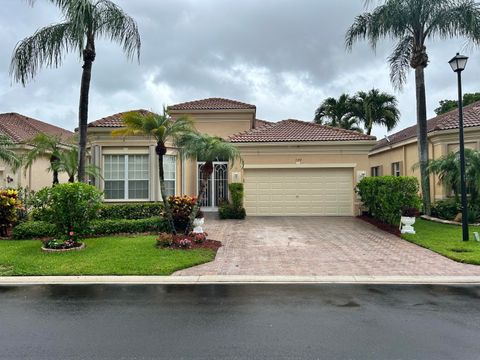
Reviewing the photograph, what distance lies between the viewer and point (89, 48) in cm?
1366

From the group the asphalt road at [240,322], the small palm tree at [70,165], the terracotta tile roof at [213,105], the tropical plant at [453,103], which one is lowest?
the asphalt road at [240,322]

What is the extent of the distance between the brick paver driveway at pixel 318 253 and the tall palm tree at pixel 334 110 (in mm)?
17882

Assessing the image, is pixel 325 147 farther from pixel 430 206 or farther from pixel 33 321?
pixel 33 321

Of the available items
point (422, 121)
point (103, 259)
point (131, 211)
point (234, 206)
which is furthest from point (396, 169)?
point (103, 259)

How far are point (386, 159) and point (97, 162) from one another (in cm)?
1789

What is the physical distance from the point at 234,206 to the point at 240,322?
1202 centimetres

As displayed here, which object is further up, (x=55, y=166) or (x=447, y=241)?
(x=55, y=166)

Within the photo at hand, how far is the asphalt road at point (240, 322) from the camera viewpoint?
4.38m

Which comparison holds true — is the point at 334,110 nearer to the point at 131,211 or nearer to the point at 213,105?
the point at 213,105

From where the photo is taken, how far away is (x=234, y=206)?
56.7 feet

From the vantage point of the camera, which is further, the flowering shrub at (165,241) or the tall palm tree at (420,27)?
the tall palm tree at (420,27)

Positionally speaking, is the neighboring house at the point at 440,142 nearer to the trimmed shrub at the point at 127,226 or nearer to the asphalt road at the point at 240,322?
the trimmed shrub at the point at 127,226

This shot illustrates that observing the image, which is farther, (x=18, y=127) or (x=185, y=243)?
(x=18, y=127)

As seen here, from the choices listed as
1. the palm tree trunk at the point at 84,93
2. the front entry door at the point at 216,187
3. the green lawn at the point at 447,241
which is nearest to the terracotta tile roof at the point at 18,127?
the palm tree trunk at the point at 84,93
